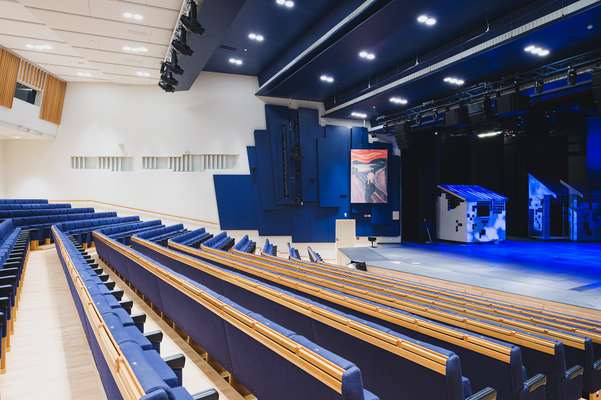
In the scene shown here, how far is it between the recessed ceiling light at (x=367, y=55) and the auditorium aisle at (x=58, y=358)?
2.87m

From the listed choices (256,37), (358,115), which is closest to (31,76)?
(256,37)

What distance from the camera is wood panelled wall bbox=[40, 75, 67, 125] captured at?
15.3ft

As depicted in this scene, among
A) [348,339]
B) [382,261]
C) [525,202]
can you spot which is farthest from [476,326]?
[525,202]

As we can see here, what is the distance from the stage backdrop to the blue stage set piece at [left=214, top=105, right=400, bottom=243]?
113mm

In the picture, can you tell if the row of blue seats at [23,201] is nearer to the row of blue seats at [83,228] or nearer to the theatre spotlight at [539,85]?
the row of blue seats at [83,228]

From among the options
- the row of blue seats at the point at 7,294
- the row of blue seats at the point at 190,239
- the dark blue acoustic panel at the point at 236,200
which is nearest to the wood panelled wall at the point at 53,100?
the dark blue acoustic panel at the point at 236,200

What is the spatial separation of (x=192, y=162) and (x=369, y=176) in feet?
8.64

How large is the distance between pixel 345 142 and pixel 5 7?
4.17 meters

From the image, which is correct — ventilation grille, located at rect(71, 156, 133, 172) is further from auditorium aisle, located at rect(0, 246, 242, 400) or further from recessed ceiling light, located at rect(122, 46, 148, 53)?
auditorium aisle, located at rect(0, 246, 242, 400)

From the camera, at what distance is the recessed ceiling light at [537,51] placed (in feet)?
9.57

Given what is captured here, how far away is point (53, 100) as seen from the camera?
15.8 ft

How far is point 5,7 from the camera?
115 inches

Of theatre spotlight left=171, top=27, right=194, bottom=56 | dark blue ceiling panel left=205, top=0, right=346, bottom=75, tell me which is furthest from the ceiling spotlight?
theatre spotlight left=171, top=27, right=194, bottom=56

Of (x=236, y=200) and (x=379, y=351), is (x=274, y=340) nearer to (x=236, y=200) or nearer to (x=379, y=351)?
(x=379, y=351)
